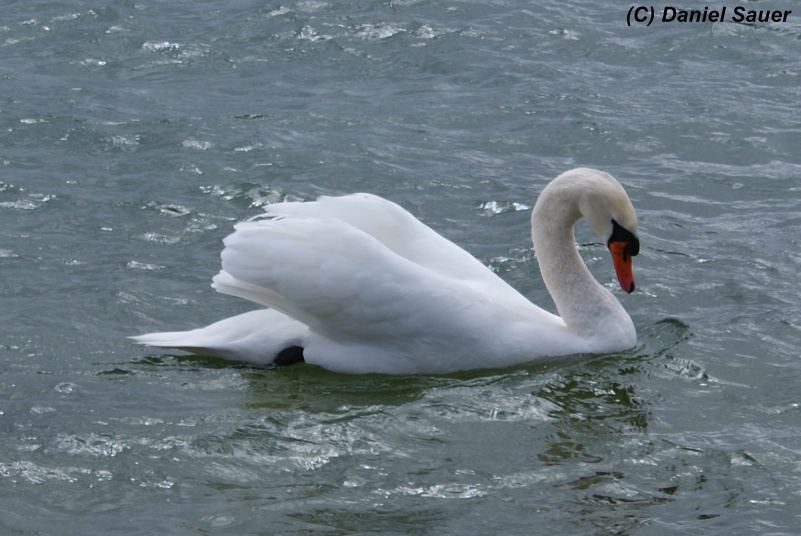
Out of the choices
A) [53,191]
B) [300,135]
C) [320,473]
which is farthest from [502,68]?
[320,473]

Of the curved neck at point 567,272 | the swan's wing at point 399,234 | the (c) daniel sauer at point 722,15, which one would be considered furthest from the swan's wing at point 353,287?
the (c) daniel sauer at point 722,15

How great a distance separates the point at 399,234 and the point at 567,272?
985 millimetres

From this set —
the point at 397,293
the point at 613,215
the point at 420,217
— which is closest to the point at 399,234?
the point at 397,293

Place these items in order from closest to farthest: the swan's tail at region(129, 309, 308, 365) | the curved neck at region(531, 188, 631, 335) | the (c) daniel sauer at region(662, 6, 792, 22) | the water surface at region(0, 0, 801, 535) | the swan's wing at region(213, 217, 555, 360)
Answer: the water surface at region(0, 0, 801, 535) → the swan's wing at region(213, 217, 555, 360) → the swan's tail at region(129, 309, 308, 365) → the curved neck at region(531, 188, 631, 335) → the (c) daniel sauer at region(662, 6, 792, 22)

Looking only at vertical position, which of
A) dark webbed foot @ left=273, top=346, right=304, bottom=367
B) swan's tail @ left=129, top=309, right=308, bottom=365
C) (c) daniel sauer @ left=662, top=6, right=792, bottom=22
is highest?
(c) daniel sauer @ left=662, top=6, right=792, bottom=22

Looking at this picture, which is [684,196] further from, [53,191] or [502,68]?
[53,191]

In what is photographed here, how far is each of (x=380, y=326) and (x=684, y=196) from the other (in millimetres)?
3703

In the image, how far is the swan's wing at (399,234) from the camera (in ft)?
24.3

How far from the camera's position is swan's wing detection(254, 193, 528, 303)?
739 centimetres

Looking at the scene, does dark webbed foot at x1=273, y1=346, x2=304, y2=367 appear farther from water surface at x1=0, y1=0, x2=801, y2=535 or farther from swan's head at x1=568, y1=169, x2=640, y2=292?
swan's head at x1=568, y1=169, x2=640, y2=292

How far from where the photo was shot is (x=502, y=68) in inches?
492

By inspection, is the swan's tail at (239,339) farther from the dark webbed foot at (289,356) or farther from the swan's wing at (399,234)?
the swan's wing at (399,234)

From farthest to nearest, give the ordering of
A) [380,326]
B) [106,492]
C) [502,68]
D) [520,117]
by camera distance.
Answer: [502,68] → [520,117] → [380,326] → [106,492]

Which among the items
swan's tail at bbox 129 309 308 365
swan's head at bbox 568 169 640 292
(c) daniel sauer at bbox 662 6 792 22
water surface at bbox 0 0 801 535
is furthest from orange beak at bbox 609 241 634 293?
(c) daniel sauer at bbox 662 6 792 22
